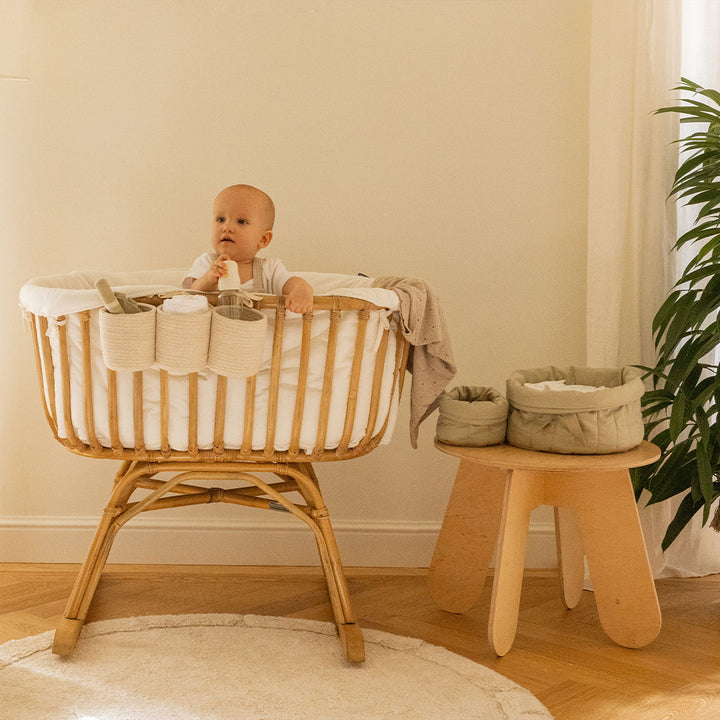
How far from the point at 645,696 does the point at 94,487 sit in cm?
134

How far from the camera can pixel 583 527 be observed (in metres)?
1.63

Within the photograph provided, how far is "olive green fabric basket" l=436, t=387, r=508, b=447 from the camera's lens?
5.41 feet

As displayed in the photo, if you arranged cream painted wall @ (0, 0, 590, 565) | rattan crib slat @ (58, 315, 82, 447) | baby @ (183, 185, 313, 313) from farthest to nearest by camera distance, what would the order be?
1. cream painted wall @ (0, 0, 590, 565)
2. baby @ (183, 185, 313, 313)
3. rattan crib slat @ (58, 315, 82, 447)

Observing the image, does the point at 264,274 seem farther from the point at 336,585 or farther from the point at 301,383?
the point at 336,585

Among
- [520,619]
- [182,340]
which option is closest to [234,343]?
[182,340]

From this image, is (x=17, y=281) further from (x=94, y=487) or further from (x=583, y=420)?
(x=583, y=420)

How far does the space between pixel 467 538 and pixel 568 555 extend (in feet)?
0.80

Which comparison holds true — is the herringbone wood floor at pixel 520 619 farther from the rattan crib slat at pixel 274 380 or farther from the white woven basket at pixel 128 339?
the white woven basket at pixel 128 339

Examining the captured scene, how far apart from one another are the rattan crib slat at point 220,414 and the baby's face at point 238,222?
0.38 metres

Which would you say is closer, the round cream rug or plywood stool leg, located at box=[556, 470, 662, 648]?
the round cream rug

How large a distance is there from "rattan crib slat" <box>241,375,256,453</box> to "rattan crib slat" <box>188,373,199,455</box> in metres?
0.08

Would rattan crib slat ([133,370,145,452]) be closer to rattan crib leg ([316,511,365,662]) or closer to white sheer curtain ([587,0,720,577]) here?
rattan crib leg ([316,511,365,662])

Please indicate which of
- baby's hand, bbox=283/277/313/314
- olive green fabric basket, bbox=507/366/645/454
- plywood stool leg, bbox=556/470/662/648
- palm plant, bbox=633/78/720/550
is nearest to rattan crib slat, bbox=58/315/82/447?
baby's hand, bbox=283/277/313/314

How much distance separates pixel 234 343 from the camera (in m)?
1.33
